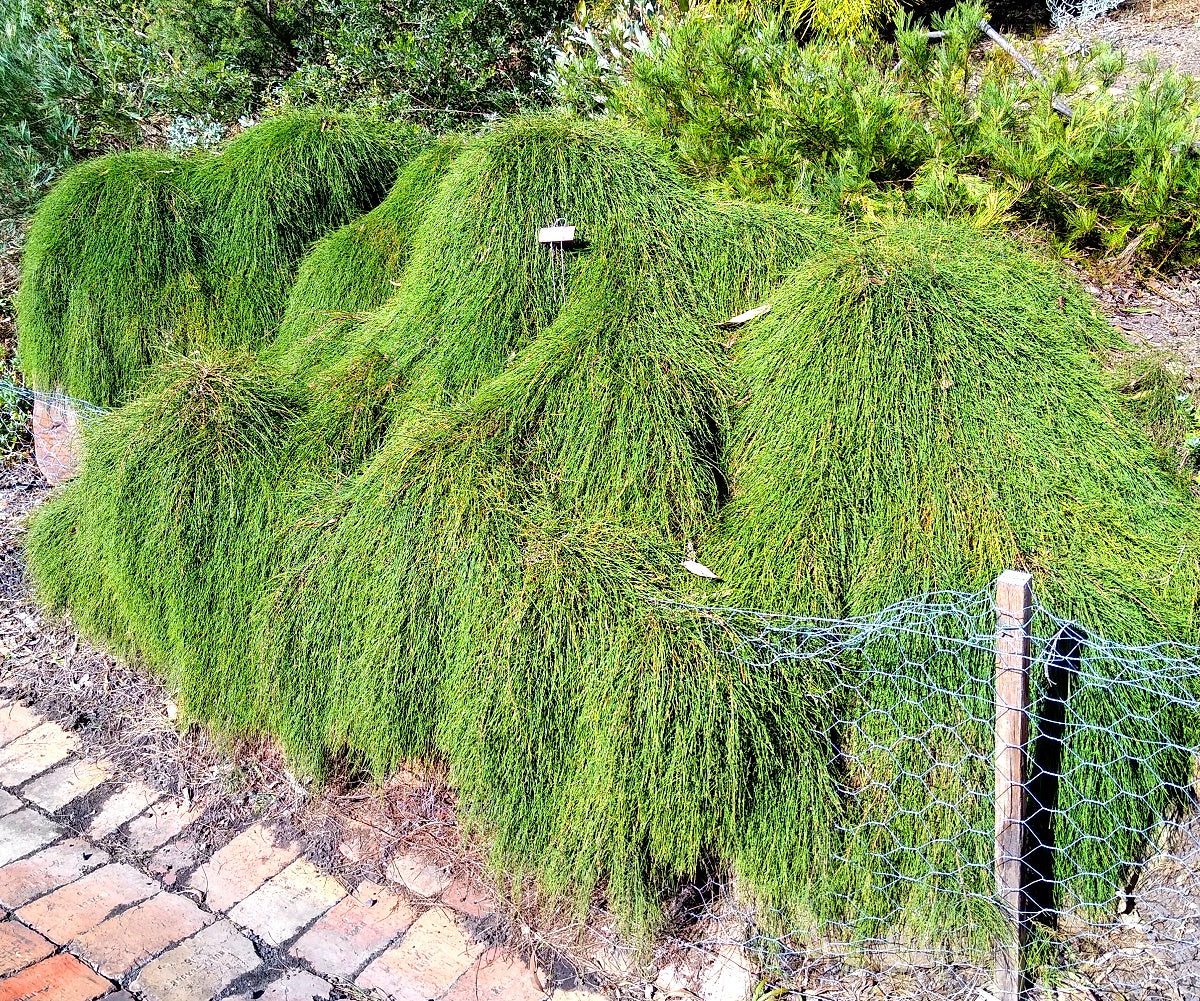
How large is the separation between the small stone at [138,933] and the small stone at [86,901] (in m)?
0.03

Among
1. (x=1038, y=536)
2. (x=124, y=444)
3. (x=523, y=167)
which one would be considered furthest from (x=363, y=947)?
(x=523, y=167)

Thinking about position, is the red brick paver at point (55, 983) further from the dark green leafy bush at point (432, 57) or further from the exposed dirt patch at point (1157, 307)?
the dark green leafy bush at point (432, 57)

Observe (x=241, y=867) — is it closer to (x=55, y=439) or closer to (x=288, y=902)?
(x=288, y=902)

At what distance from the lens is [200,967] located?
2.37 meters

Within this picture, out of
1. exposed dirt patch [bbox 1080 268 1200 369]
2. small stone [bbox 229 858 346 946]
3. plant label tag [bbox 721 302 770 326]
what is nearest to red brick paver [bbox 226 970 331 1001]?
small stone [bbox 229 858 346 946]

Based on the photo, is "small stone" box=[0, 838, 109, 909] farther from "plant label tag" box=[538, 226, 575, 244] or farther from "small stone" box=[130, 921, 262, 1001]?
"plant label tag" box=[538, 226, 575, 244]

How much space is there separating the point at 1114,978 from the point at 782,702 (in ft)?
2.93

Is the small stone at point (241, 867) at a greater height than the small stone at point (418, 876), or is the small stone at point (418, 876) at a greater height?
the small stone at point (418, 876)

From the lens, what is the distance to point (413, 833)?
264 centimetres

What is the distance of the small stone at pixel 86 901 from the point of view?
2.47 metres

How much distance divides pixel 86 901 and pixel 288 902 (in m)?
0.53

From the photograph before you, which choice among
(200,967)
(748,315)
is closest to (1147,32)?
(748,315)

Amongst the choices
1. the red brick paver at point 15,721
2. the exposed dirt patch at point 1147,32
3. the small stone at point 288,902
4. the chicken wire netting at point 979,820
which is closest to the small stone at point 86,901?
the small stone at point 288,902

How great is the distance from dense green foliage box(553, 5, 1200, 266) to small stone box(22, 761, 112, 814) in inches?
105
